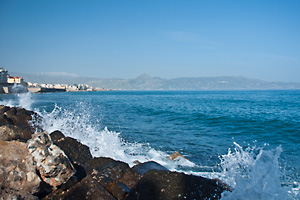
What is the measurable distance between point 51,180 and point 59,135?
239 cm

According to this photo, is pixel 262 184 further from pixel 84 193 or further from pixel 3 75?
pixel 3 75

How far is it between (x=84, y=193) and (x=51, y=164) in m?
0.83

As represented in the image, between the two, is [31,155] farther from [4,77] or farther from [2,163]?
[4,77]

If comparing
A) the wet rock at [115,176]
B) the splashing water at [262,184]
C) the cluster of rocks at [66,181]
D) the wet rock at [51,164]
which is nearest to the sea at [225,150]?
the splashing water at [262,184]

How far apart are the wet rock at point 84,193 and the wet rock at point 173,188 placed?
45 centimetres

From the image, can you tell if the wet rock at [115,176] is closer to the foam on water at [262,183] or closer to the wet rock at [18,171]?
the wet rock at [18,171]

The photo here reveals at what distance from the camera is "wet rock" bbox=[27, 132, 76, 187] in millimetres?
3580

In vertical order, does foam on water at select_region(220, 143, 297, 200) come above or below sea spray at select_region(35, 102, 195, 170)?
above

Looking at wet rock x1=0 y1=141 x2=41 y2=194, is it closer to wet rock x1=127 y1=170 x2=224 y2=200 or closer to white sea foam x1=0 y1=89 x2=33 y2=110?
wet rock x1=127 y1=170 x2=224 y2=200

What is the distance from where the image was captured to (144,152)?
9047 mm

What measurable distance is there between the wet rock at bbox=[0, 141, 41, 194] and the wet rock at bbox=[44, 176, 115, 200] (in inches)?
15.5

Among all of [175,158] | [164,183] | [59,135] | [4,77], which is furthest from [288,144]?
[4,77]

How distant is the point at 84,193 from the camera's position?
322 cm

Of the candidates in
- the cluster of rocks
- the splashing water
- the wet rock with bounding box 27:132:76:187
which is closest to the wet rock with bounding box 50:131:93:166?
the cluster of rocks
